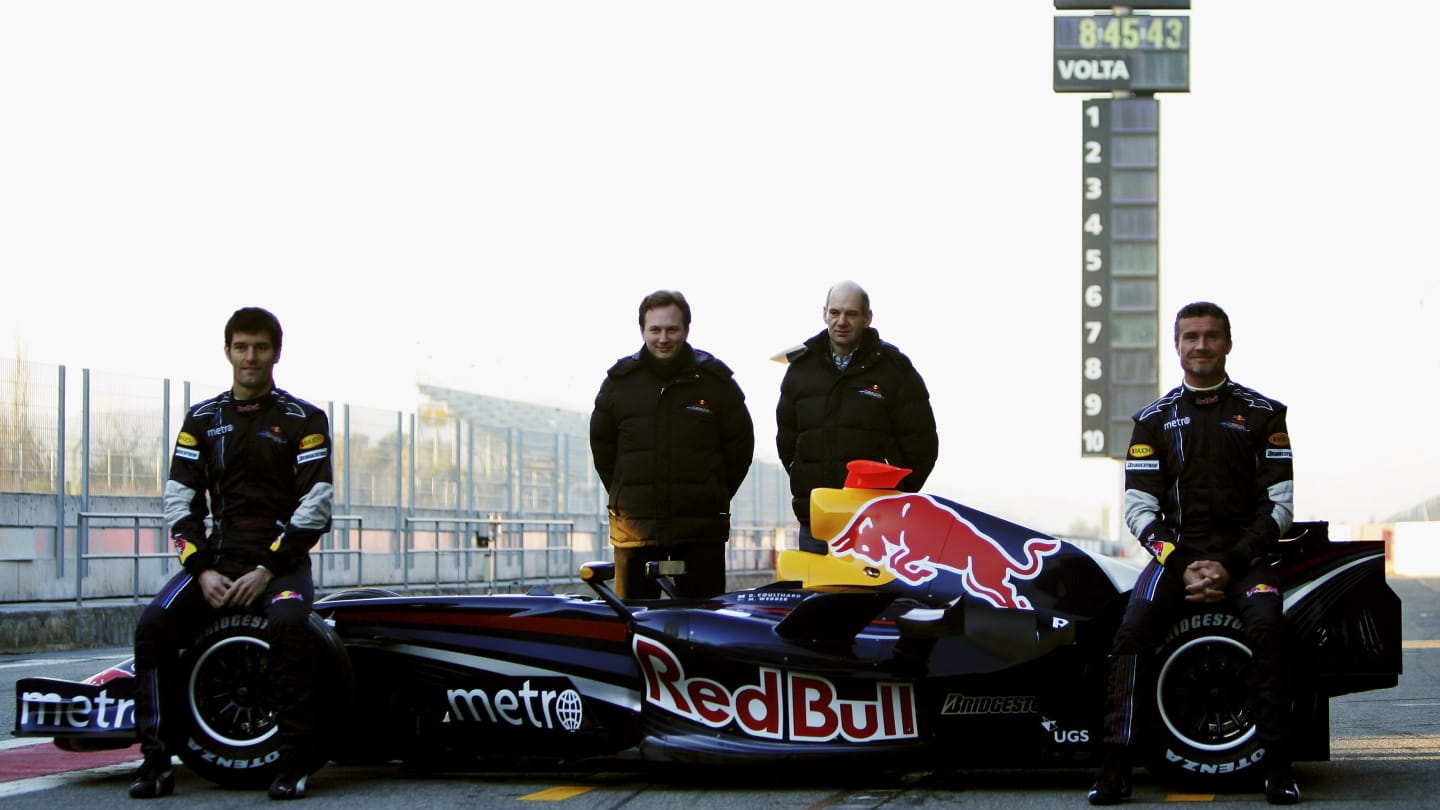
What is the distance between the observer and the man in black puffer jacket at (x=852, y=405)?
6961 millimetres

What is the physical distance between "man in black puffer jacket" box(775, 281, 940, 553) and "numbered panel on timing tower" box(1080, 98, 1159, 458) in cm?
3346

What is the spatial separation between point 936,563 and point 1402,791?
1645 mm

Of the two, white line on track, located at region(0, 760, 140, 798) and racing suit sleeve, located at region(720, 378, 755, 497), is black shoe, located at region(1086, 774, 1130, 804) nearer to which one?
racing suit sleeve, located at region(720, 378, 755, 497)

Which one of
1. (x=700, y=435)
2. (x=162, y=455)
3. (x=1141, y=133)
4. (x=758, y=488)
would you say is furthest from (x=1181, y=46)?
(x=700, y=435)

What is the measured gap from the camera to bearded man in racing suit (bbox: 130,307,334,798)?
5594 millimetres

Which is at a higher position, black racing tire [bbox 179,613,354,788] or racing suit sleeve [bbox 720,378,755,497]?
racing suit sleeve [bbox 720,378,755,497]

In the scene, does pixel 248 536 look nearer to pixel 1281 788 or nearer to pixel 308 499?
pixel 308 499

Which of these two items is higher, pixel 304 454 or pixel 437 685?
pixel 304 454

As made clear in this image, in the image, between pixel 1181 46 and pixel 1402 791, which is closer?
pixel 1402 791

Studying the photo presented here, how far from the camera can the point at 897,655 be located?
5703mm

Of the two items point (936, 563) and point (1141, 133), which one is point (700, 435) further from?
point (1141, 133)

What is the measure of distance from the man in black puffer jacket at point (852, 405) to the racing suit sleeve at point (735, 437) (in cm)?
20

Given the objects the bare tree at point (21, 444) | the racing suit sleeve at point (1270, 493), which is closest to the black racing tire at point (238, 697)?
the racing suit sleeve at point (1270, 493)

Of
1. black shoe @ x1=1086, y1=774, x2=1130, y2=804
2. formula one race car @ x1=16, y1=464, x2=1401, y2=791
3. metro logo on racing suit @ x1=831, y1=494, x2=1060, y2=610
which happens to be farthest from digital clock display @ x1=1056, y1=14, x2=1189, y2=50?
black shoe @ x1=1086, y1=774, x2=1130, y2=804
